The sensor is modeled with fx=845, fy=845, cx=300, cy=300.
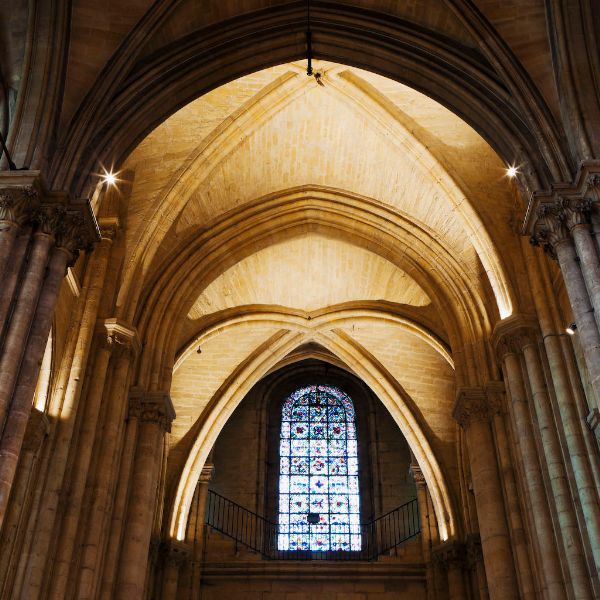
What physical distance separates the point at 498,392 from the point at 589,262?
4503mm

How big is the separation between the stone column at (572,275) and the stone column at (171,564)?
1021 cm

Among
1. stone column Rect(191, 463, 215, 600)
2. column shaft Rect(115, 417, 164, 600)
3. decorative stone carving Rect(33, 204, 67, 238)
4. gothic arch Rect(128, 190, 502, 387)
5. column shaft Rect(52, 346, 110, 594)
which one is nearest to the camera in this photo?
decorative stone carving Rect(33, 204, 67, 238)

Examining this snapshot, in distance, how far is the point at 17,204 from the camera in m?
8.28

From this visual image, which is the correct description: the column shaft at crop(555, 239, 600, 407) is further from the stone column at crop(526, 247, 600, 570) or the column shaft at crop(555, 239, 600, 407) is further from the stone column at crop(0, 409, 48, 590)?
the stone column at crop(0, 409, 48, 590)

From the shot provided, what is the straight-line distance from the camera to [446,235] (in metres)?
14.0

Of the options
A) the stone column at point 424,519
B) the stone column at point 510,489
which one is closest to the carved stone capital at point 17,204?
the stone column at point 510,489

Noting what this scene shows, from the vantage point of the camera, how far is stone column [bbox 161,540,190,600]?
1588cm

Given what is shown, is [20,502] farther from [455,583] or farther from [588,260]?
[455,583]

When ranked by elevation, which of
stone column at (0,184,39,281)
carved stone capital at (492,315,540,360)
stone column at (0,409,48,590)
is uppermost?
carved stone capital at (492,315,540,360)

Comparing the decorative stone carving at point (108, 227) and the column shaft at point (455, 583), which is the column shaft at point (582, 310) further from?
the column shaft at point (455, 583)

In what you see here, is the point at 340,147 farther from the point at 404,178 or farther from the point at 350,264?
the point at 350,264

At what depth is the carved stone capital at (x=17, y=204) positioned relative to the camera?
324 inches

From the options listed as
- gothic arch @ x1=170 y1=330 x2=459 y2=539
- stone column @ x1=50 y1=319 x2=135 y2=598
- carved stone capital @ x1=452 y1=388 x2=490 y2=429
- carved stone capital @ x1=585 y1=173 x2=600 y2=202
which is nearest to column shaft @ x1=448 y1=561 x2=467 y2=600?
gothic arch @ x1=170 y1=330 x2=459 y2=539

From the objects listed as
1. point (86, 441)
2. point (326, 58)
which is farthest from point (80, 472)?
point (326, 58)
